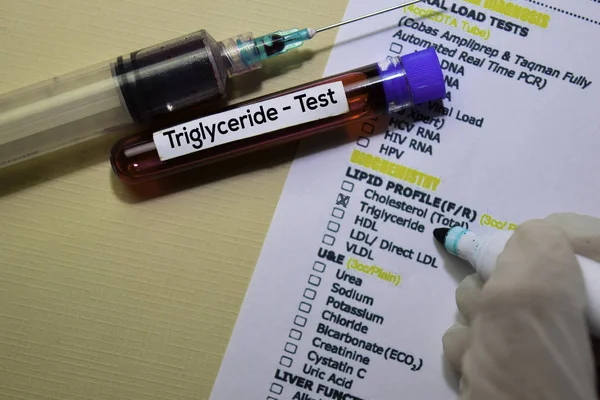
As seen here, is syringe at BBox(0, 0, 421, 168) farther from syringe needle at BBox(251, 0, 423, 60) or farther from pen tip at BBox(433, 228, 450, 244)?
pen tip at BBox(433, 228, 450, 244)

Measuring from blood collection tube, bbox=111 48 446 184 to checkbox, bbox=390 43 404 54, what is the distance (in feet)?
0.07

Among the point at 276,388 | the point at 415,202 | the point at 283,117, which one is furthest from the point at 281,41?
the point at 276,388

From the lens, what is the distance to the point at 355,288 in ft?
1.47

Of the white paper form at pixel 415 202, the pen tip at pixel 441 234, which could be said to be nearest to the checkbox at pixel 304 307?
the white paper form at pixel 415 202

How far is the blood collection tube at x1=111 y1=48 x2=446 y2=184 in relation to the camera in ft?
1.38

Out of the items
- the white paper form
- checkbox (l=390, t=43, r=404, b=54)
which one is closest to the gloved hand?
the white paper form

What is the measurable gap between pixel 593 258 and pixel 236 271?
26 cm

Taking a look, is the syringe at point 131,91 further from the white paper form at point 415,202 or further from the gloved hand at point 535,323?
the gloved hand at point 535,323

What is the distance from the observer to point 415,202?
1.48 feet

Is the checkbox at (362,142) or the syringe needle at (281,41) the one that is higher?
the syringe needle at (281,41)

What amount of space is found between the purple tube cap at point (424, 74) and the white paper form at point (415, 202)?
0.08ft

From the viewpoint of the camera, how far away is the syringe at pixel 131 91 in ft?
1.38

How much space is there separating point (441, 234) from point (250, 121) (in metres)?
0.17

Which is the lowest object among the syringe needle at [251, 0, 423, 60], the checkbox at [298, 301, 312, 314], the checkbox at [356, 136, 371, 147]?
the checkbox at [298, 301, 312, 314]
